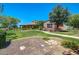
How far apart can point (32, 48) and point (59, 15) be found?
3.13 feet

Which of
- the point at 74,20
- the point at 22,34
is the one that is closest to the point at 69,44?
the point at 74,20

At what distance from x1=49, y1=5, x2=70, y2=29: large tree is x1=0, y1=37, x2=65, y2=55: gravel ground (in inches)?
20.2

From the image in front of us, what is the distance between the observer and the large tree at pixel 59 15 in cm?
1014

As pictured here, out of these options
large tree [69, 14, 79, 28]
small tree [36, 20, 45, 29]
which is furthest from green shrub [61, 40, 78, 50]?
small tree [36, 20, 45, 29]

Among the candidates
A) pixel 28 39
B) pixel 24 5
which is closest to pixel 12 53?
pixel 28 39

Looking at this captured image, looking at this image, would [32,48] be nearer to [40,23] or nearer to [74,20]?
[40,23]

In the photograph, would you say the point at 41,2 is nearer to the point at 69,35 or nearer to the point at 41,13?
the point at 41,13

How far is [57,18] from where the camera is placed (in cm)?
1018

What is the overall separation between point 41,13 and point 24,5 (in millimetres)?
428

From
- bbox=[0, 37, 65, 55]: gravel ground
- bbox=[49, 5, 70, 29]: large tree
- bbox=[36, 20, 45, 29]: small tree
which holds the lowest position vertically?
bbox=[0, 37, 65, 55]: gravel ground

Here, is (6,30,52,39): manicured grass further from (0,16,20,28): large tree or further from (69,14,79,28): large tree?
(69,14,79,28): large tree

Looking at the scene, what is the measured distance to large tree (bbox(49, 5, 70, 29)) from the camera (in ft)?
33.3
